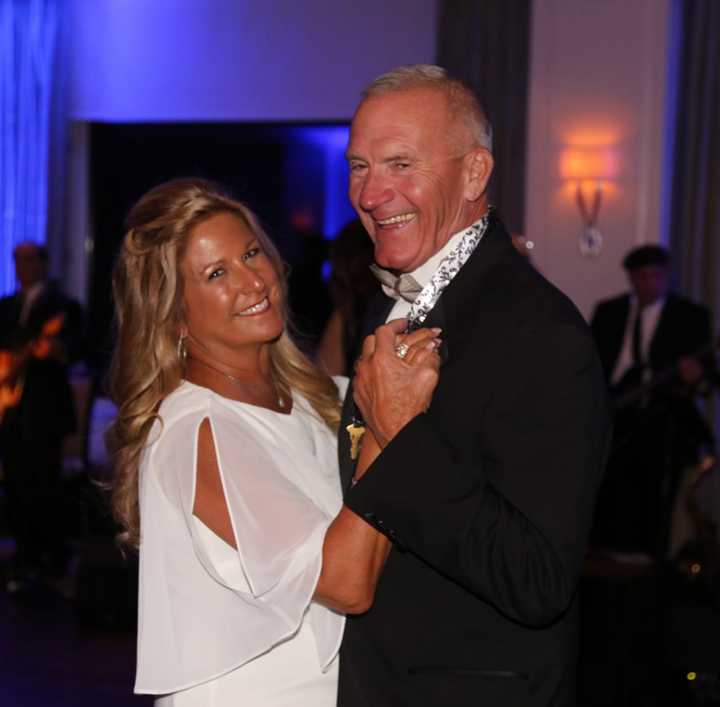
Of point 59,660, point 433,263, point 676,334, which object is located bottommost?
point 59,660

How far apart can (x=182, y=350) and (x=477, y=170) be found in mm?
787

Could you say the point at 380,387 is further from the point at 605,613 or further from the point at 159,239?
the point at 605,613

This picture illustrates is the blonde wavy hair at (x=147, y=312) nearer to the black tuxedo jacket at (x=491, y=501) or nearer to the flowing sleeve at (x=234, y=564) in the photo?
the flowing sleeve at (x=234, y=564)

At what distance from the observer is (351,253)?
15.4 ft

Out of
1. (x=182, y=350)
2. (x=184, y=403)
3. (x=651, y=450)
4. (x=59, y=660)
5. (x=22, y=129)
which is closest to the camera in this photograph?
(x=184, y=403)

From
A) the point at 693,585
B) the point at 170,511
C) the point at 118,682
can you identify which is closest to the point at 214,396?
the point at 170,511

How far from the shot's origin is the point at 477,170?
197 cm

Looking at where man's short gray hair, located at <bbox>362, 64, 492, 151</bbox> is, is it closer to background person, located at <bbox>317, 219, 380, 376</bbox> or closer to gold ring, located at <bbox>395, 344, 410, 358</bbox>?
gold ring, located at <bbox>395, 344, 410, 358</bbox>

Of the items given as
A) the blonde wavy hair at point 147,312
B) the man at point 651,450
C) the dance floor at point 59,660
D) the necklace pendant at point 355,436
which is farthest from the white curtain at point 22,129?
the necklace pendant at point 355,436

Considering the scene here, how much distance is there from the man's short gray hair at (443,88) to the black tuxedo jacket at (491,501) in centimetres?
20

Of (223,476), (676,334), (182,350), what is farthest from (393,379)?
(676,334)

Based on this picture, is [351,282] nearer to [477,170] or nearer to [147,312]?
[147,312]

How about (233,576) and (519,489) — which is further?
(233,576)

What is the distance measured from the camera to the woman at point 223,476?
2.05m
